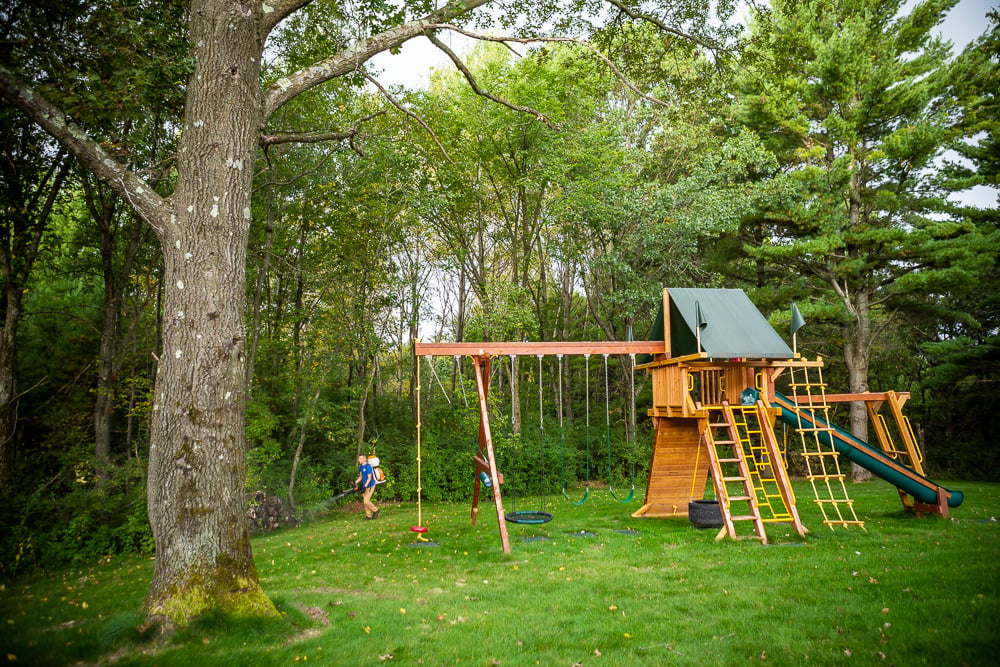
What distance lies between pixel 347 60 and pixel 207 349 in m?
3.17

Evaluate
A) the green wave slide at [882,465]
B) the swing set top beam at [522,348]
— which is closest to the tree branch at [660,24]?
the swing set top beam at [522,348]

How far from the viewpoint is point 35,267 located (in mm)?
10695

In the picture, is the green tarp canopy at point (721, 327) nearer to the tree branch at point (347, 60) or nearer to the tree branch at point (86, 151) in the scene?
the tree branch at point (347, 60)

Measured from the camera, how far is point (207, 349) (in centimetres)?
450

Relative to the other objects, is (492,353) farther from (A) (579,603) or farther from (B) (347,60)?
(B) (347,60)

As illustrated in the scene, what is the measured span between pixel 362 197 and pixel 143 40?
8.08m

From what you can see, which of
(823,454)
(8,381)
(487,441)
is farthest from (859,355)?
(8,381)

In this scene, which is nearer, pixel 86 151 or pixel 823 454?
pixel 86 151

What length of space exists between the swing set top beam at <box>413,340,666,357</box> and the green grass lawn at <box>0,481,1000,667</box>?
2.63m

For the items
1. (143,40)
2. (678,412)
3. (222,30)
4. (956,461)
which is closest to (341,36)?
(143,40)

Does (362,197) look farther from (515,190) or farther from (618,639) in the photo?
(618,639)

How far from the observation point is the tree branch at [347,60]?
17.5ft

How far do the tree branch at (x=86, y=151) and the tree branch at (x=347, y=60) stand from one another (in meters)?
1.26

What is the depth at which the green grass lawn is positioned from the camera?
3.95 m
